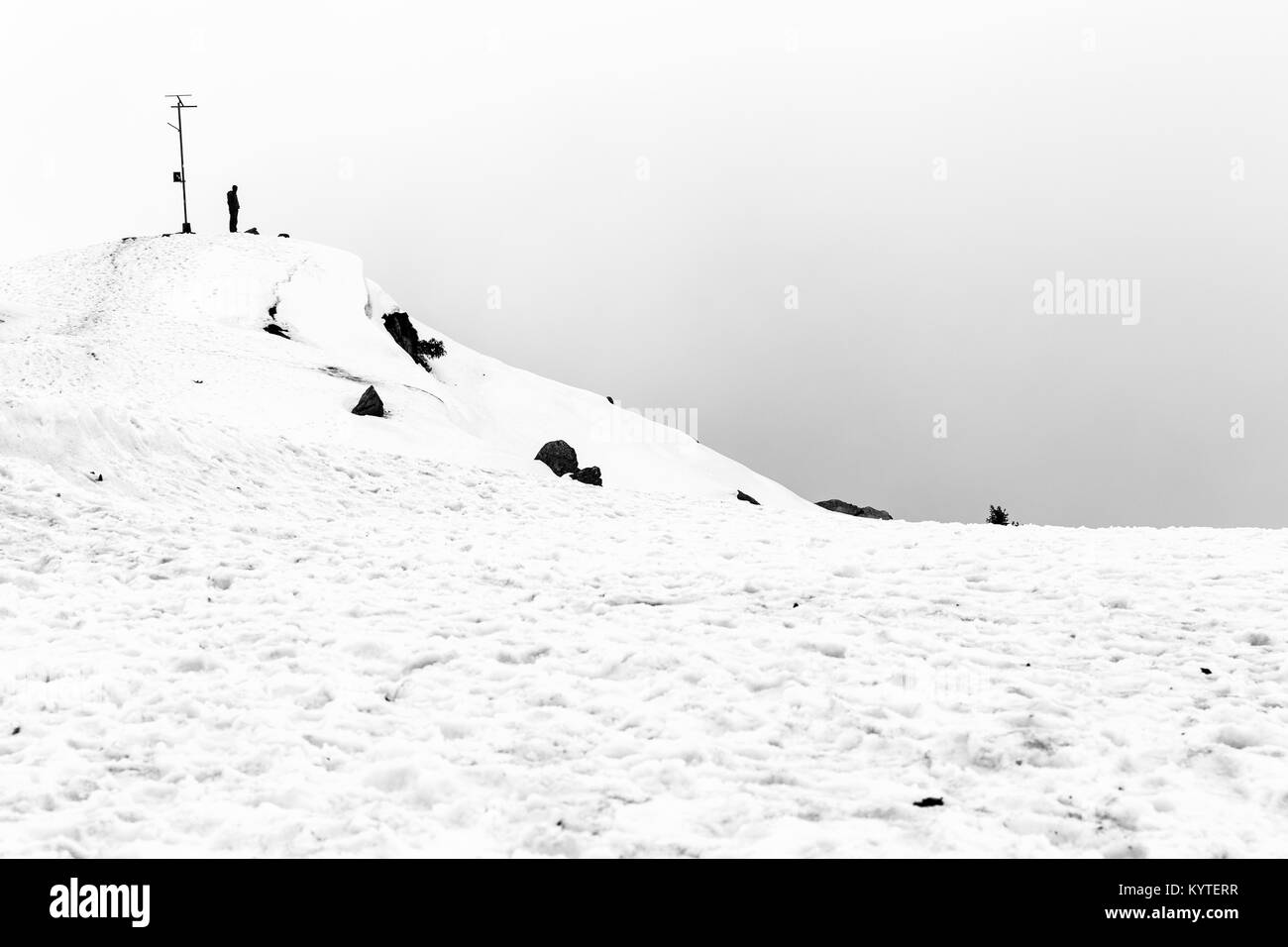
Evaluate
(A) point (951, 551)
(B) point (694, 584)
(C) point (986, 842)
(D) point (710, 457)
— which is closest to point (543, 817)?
(C) point (986, 842)

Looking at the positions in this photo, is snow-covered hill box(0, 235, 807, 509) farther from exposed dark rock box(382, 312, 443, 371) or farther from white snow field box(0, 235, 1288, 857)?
white snow field box(0, 235, 1288, 857)

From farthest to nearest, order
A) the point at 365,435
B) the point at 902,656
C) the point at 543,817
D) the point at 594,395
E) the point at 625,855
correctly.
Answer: the point at 594,395 < the point at 365,435 < the point at 902,656 < the point at 543,817 < the point at 625,855

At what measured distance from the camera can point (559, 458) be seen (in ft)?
121

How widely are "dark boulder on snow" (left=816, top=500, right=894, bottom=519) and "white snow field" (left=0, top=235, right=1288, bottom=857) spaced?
1488 inches

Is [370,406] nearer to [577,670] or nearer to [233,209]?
[577,670]

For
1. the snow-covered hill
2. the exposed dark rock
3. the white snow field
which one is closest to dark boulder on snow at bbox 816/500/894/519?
the snow-covered hill

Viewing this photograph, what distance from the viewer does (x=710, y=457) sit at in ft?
170

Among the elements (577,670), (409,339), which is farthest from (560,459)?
(577,670)

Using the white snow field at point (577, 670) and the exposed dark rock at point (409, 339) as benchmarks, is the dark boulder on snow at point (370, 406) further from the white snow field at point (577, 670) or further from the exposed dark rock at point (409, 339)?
the exposed dark rock at point (409, 339)

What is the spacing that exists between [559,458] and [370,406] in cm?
1015

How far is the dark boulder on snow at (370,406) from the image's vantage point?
92.9ft
